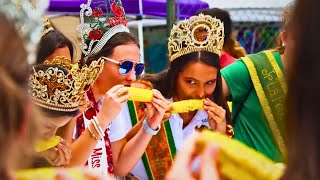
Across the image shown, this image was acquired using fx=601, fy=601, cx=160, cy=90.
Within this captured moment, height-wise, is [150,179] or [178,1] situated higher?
[178,1]

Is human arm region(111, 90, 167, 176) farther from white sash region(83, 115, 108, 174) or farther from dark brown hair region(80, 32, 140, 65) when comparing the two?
dark brown hair region(80, 32, 140, 65)

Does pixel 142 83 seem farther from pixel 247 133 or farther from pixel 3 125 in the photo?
pixel 3 125

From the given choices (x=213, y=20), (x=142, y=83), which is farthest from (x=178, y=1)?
(x=142, y=83)

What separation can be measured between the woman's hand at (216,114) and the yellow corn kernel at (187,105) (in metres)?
0.04

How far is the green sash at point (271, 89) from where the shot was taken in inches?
142

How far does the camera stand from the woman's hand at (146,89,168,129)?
135 inches

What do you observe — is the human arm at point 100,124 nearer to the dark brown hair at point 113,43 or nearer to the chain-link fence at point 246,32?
the dark brown hair at point 113,43

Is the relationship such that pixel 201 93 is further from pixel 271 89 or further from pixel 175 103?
pixel 271 89

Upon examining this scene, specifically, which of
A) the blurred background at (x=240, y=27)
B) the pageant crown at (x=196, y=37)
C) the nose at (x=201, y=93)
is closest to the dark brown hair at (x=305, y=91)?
the nose at (x=201, y=93)

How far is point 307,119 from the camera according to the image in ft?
4.36

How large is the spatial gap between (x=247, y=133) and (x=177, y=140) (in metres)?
0.44

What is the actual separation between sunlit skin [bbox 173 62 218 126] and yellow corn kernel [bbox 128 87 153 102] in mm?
352

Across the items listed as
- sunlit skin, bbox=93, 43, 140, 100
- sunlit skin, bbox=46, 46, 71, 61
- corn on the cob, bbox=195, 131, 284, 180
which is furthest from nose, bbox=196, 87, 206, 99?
corn on the cob, bbox=195, 131, 284, 180

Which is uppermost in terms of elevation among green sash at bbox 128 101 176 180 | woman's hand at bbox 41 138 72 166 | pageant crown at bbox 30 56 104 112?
pageant crown at bbox 30 56 104 112
